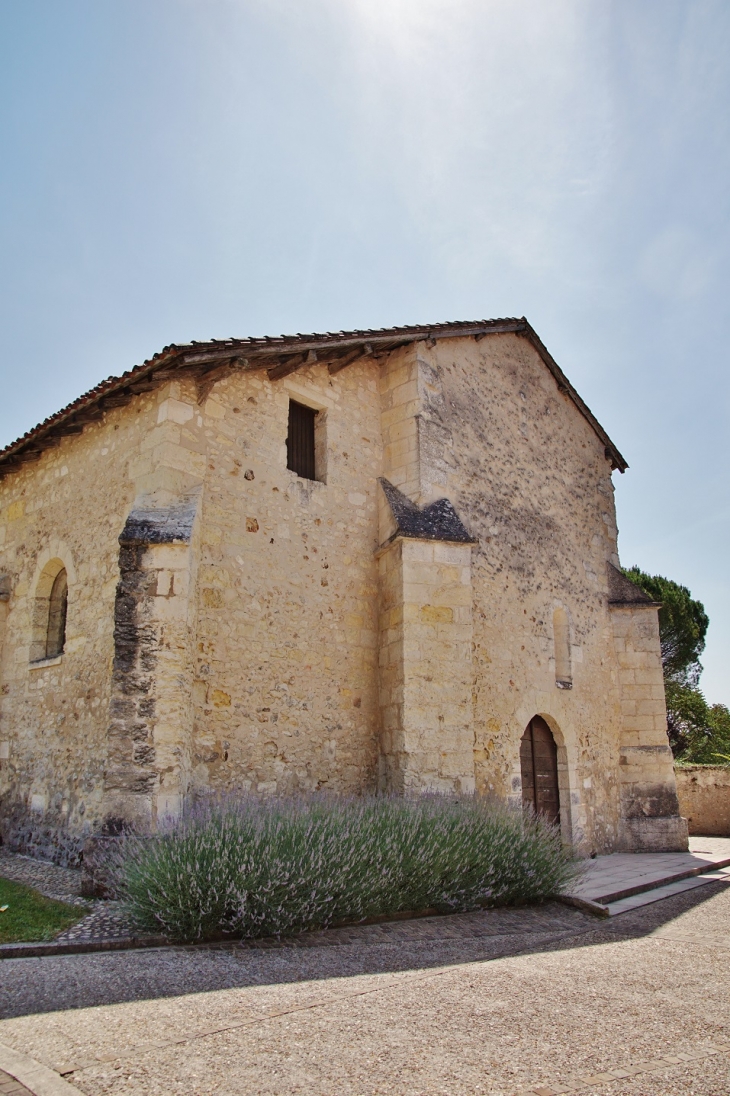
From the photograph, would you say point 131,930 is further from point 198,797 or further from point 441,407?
point 441,407

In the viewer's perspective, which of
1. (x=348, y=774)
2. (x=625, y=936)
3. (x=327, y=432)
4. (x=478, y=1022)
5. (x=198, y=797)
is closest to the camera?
(x=478, y=1022)

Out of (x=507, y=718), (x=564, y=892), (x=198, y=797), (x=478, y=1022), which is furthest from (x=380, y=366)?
(x=478, y=1022)

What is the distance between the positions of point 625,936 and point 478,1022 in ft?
10.4

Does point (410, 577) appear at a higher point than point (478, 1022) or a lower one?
higher

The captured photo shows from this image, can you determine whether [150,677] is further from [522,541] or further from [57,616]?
[522,541]

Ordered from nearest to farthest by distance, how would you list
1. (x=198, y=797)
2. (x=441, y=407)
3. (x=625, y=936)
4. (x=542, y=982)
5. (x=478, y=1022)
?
(x=478, y=1022), (x=542, y=982), (x=625, y=936), (x=198, y=797), (x=441, y=407)

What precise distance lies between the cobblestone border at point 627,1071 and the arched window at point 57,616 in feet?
26.4

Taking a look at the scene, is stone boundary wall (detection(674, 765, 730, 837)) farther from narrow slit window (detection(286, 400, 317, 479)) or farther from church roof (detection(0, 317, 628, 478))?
narrow slit window (detection(286, 400, 317, 479))

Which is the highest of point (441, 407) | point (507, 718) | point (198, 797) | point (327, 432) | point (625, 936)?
point (441, 407)

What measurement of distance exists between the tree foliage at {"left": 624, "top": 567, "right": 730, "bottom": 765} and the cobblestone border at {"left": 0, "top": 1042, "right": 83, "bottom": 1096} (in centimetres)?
2402

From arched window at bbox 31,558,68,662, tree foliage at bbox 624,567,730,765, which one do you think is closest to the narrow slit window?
arched window at bbox 31,558,68,662

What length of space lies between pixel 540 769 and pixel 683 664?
17029 mm

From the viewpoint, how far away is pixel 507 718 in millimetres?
10234

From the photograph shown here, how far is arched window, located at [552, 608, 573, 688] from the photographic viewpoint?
1166cm
